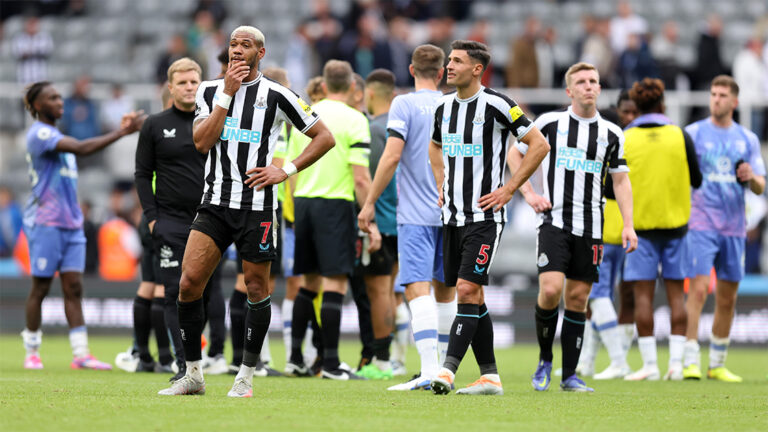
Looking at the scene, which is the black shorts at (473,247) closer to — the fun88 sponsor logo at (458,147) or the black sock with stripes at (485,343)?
the black sock with stripes at (485,343)

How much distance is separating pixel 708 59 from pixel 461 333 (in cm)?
1383

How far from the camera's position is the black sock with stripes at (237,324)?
10.3m

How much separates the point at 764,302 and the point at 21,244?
456 inches

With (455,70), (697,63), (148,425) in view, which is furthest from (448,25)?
(148,425)

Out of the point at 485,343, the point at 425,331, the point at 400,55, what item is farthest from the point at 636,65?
the point at 485,343

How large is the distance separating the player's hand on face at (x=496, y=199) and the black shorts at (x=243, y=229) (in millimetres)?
1504

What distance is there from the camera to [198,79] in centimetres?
941

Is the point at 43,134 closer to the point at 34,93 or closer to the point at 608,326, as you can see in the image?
the point at 34,93

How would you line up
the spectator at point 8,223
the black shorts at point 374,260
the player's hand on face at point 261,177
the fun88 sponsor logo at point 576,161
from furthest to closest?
the spectator at point 8,223, the black shorts at point 374,260, the fun88 sponsor logo at point 576,161, the player's hand on face at point 261,177

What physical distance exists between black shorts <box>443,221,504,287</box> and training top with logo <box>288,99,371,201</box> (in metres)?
1.95

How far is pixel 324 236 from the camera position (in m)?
9.94

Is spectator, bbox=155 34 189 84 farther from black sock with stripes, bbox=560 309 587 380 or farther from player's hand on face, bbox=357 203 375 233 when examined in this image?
black sock with stripes, bbox=560 309 587 380

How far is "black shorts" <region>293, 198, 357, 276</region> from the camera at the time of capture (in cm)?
989

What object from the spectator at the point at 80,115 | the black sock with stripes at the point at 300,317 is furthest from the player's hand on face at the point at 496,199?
the spectator at the point at 80,115
